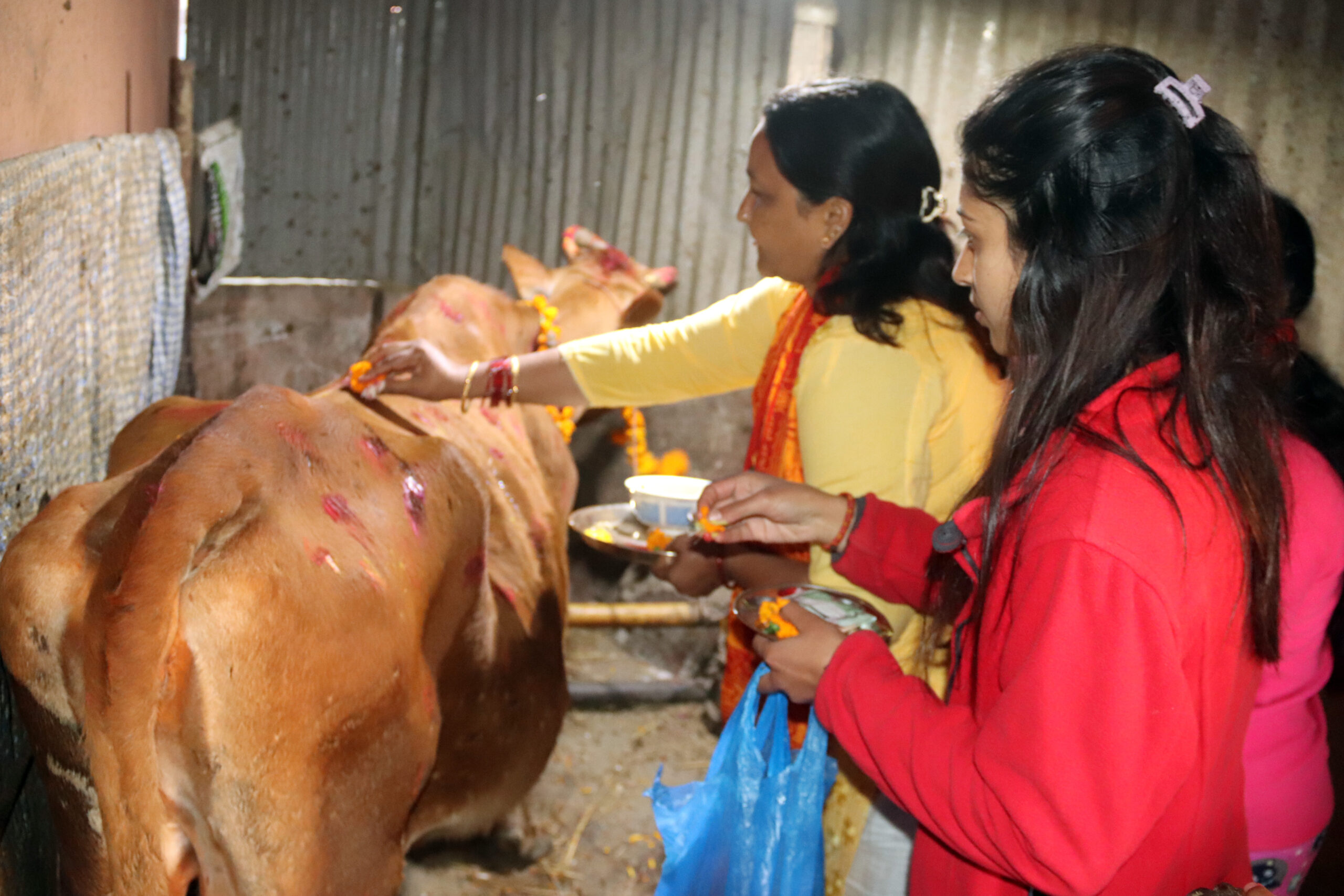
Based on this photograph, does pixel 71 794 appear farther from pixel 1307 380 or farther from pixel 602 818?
pixel 1307 380

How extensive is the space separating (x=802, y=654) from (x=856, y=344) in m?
0.71

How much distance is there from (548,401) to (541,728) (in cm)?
96

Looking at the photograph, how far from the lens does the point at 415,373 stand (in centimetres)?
265

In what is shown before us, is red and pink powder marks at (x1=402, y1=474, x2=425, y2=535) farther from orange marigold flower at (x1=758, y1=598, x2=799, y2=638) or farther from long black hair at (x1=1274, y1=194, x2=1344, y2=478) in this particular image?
long black hair at (x1=1274, y1=194, x2=1344, y2=478)

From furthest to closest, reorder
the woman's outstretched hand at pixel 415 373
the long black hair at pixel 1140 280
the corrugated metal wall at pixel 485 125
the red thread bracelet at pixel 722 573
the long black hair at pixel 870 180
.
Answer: the corrugated metal wall at pixel 485 125, the woman's outstretched hand at pixel 415 373, the red thread bracelet at pixel 722 573, the long black hair at pixel 870 180, the long black hair at pixel 1140 280

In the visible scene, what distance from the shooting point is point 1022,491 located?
3.84 ft

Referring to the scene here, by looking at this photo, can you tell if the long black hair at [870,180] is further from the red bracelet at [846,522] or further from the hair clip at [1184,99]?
the hair clip at [1184,99]

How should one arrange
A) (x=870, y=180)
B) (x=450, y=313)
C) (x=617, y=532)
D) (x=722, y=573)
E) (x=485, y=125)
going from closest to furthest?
1. (x=870, y=180)
2. (x=722, y=573)
3. (x=617, y=532)
4. (x=450, y=313)
5. (x=485, y=125)

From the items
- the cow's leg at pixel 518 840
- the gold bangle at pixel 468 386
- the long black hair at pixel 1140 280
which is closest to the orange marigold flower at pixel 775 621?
the long black hair at pixel 1140 280

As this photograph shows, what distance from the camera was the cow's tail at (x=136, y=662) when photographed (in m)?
1.53

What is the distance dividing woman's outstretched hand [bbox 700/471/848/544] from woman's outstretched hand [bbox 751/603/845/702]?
1.21 ft

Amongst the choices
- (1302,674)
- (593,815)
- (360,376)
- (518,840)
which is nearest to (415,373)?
(360,376)

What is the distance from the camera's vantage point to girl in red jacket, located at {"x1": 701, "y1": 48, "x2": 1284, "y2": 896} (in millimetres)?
1054

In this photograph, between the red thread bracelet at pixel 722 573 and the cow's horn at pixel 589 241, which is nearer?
the red thread bracelet at pixel 722 573
